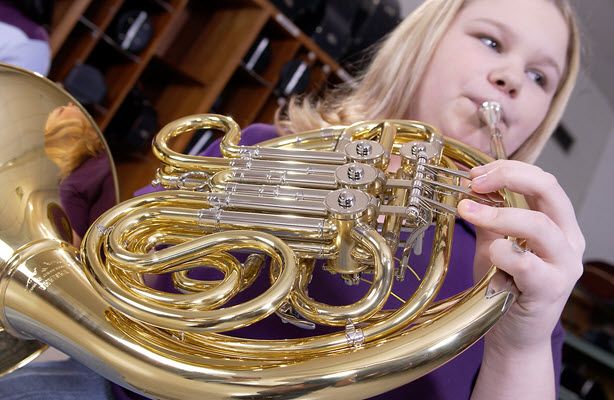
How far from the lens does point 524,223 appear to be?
20.3 inches

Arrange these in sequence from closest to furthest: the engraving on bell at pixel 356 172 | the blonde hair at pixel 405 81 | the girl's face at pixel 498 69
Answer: the engraving on bell at pixel 356 172 < the girl's face at pixel 498 69 < the blonde hair at pixel 405 81

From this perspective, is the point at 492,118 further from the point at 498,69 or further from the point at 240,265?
the point at 240,265

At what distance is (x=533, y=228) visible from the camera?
20.3 inches

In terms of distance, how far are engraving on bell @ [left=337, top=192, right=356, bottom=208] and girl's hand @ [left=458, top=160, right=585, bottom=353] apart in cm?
11

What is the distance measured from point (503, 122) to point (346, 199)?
411 mm

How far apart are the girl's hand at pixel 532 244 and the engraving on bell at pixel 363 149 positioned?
0.13 m

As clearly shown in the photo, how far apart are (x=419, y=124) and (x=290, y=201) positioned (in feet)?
0.74

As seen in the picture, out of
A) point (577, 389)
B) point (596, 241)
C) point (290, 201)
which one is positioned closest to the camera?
point (290, 201)

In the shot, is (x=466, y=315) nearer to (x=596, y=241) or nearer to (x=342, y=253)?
(x=342, y=253)

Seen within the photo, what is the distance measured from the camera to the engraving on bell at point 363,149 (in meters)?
0.68

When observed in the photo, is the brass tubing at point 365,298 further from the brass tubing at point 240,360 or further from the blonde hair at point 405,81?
the blonde hair at point 405,81

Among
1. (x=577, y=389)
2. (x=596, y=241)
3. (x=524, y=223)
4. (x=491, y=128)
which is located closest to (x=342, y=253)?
(x=524, y=223)

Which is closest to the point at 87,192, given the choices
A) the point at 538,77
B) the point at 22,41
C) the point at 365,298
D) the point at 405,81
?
the point at 365,298

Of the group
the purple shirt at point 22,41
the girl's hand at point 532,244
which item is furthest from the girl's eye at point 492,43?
the purple shirt at point 22,41
